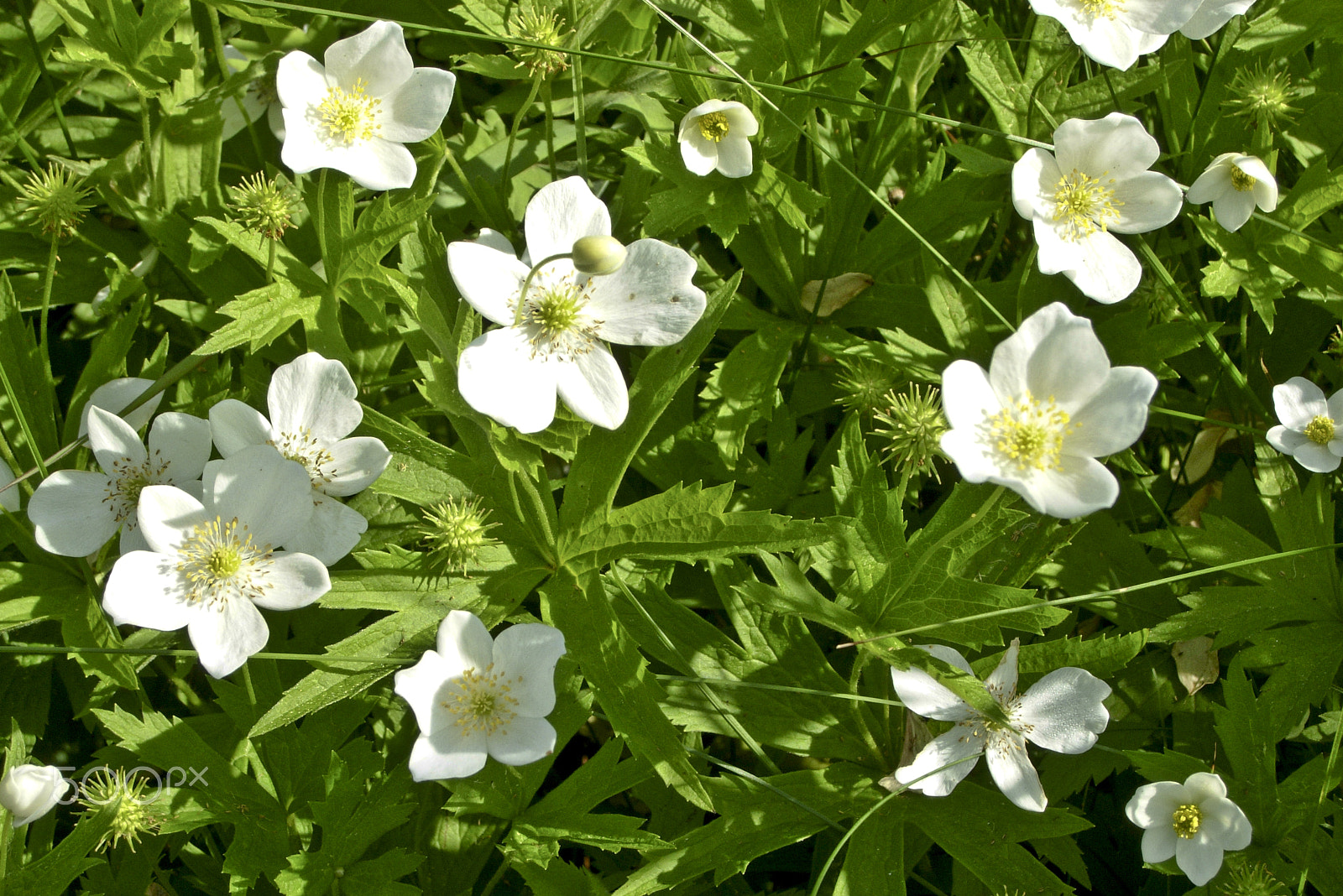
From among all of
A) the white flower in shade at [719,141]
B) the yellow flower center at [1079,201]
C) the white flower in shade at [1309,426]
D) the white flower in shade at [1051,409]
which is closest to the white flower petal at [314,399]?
the white flower in shade at [719,141]

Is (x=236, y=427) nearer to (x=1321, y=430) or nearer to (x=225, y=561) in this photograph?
(x=225, y=561)

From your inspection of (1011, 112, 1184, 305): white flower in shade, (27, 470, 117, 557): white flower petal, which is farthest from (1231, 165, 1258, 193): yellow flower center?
(27, 470, 117, 557): white flower petal

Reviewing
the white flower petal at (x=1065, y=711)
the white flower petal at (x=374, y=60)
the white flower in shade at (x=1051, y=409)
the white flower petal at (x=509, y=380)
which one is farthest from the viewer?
the white flower petal at (x=374, y=60)

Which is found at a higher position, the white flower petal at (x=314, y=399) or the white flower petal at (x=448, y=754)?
the white flower petal at (x=314, y=399)

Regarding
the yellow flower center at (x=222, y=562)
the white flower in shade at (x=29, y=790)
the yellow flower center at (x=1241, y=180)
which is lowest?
the white flower in shade at (x=29, y=790)

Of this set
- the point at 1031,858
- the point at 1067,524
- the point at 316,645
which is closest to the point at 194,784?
the point at 316,645

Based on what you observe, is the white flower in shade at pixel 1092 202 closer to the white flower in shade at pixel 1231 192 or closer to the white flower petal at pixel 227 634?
the white flower in shade at pixel 1231 192

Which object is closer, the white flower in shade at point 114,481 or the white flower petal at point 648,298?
the white flower petal at point 648,298

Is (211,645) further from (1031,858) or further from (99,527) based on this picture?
(1031,858)
